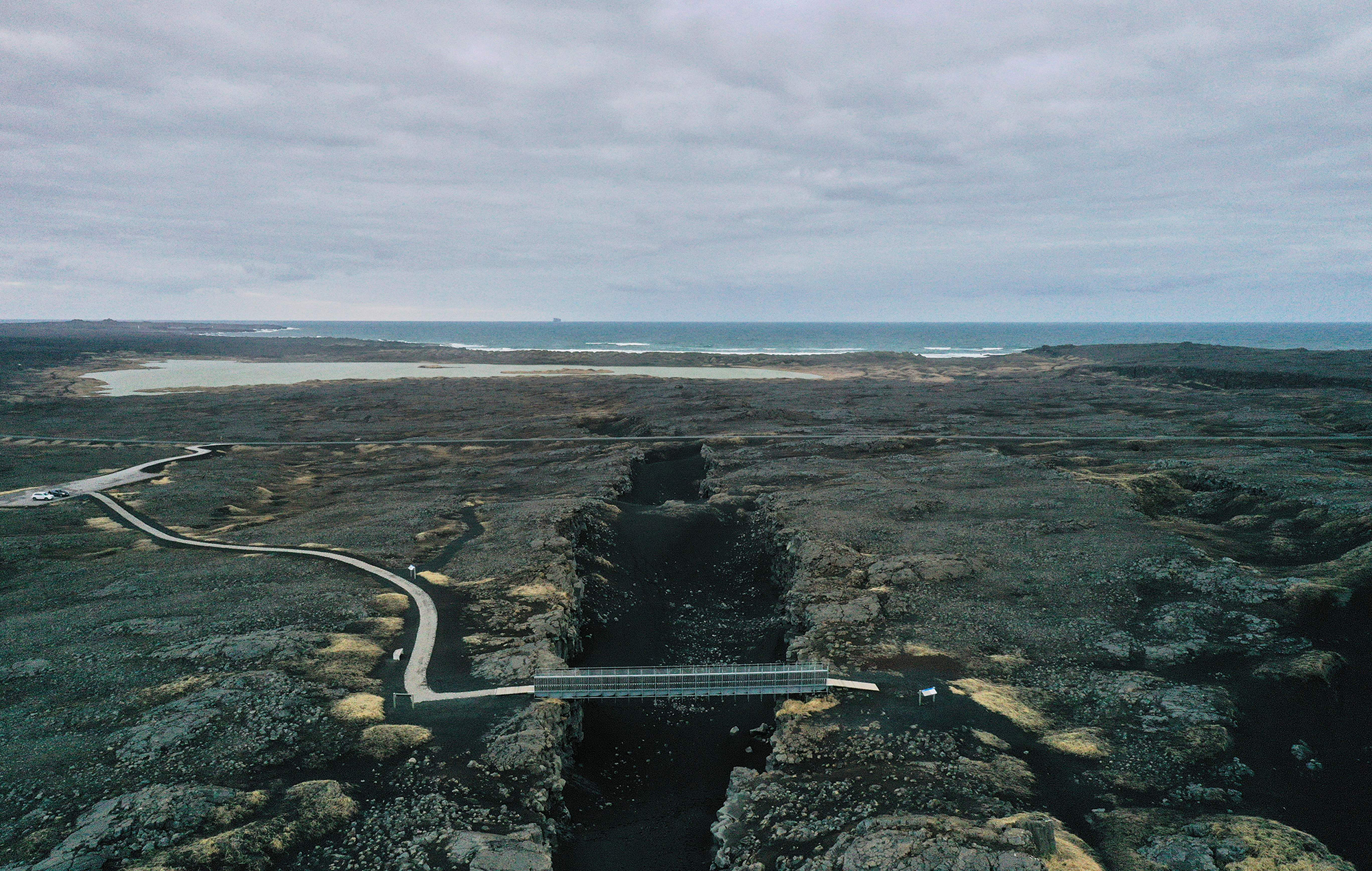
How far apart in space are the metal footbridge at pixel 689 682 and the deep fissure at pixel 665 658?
11.8 feet

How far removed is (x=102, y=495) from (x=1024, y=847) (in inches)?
3735

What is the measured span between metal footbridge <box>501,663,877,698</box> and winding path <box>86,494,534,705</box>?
160 centimetres

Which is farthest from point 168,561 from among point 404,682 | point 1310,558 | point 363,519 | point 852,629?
point 1310,558

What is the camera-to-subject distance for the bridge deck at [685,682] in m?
36.0

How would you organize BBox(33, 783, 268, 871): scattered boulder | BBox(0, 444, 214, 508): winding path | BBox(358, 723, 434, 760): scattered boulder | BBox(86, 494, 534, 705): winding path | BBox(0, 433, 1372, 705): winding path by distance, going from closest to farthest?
1. BBox(33, 783, 268, 871): scattered boulder
2. BBox(358, 723, 434, 760): scattered boulder
3. BBox(86, 494, 534, 705): winding path
4. BBox(0, 433, 1372, 705): winding path
5. BBox(0, 444, 214, 508): winding path

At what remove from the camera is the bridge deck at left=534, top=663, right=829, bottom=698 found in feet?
118

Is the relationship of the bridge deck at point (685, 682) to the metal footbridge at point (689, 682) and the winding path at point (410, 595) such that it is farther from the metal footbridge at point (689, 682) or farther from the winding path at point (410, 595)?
the winding path at point (410, 595)

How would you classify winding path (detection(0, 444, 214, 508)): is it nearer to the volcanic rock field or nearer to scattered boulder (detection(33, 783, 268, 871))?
the volcanic rock field

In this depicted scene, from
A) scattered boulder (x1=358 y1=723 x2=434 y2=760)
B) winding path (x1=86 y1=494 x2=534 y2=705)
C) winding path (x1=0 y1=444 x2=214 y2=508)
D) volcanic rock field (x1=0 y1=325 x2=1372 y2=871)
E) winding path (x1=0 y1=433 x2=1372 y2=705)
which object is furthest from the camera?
winding path (x1=0 y1=444 x2=214 y2=508)

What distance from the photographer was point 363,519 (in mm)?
66625

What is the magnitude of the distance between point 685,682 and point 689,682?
28 centimetres

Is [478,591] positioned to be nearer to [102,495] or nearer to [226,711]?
[226,711]

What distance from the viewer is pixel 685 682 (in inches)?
1473

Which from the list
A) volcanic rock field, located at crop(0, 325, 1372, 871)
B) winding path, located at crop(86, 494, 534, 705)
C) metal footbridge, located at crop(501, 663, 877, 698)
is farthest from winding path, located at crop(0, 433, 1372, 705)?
volcanic rock field, located at crop(0, 325, 1372, 871)
